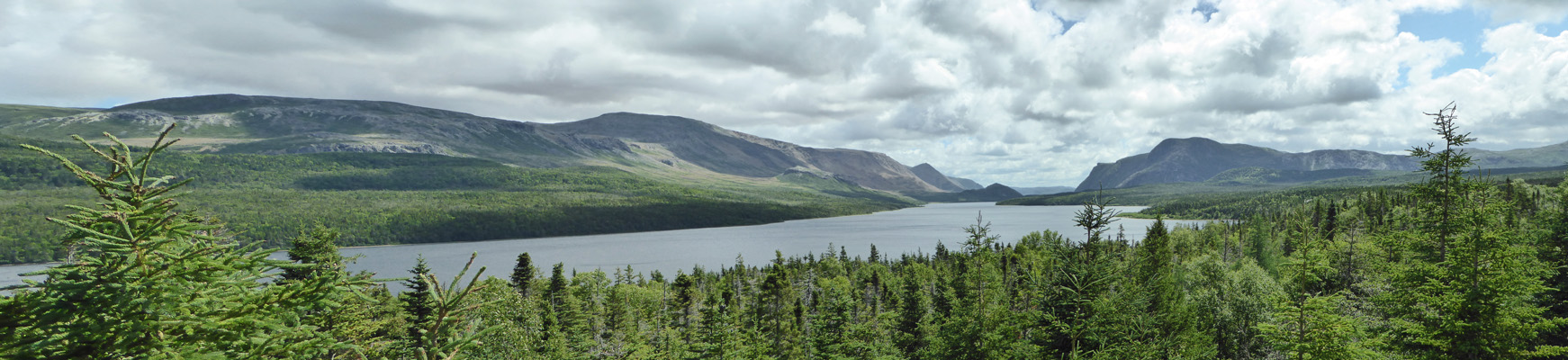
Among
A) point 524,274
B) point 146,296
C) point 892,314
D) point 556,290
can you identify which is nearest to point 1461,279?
point 146,296

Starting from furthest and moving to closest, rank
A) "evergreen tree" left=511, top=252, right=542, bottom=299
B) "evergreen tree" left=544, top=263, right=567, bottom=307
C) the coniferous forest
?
1. "evergreen tree" left=511, top=252, right=542, bottom=299
2. "evergreen tree" left=544, top=263, right=567, bottom=307
3. the coniferous forest

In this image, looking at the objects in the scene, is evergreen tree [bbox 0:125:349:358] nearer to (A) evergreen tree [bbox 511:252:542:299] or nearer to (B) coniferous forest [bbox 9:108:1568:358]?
(B) coniferous forest [bbox 9:108:1568:358]

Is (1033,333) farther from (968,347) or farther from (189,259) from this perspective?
(189,259)

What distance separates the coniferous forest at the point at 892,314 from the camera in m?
6.08

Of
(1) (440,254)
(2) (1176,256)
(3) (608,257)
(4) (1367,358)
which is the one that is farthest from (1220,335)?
(1) (440,254)

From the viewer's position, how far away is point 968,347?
1337 inches

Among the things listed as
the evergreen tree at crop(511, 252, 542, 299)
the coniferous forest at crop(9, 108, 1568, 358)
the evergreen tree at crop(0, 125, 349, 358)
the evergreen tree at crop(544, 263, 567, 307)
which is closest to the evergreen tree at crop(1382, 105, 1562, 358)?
the coniferous forest at crop(9, 108, 1568, 358)

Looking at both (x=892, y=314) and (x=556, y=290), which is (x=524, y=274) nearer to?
(x=556, y=290)

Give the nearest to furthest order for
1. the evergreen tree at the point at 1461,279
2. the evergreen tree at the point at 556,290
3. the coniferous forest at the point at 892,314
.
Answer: the coniferous forest at the point at 892,314, the evergreen tree at the point at 1461,279, the evergreen tree at the point at 556,290

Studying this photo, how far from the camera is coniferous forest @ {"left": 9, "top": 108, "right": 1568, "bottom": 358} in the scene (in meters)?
6.08

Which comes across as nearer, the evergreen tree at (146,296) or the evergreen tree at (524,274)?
the evergreen tree at (146,296)

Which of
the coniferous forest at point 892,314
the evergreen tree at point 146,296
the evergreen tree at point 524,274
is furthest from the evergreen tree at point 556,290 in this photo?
the evergreen tree at point 146,296

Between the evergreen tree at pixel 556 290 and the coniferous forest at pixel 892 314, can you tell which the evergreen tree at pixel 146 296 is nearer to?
the coniferous forest at pixel 892 314

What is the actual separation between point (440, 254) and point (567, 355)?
175570 millimetres
